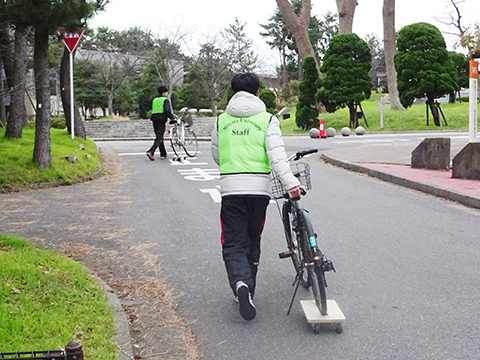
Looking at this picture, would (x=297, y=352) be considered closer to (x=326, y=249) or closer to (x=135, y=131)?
(x=326, y=249)

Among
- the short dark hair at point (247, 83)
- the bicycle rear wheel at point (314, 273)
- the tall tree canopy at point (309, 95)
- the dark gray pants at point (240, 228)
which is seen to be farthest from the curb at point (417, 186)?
the tall tree canopy at point (309, 95)

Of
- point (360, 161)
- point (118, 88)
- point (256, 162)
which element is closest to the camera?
point (256, 162)

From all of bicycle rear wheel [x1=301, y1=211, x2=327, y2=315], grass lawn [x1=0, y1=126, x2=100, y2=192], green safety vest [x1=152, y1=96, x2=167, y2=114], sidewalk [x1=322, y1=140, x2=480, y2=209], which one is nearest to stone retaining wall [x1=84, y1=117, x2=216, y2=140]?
sidewalk [x1=322, y1=140, x2=480, y2=209]

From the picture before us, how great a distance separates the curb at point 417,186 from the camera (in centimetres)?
913

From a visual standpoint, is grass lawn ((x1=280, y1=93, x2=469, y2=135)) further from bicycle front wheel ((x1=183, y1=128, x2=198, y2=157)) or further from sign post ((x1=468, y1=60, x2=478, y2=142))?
sign post ((x1=468, y1=60, x2=478, y2=142))

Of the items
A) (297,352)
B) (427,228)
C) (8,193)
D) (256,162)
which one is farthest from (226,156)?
(8,193)

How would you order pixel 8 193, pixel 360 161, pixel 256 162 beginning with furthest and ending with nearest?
pixel 360 161
pixel 8 193
pixel 256 162

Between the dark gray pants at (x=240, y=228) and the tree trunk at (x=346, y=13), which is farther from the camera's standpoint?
the tree trunk at (x=346, y=13)

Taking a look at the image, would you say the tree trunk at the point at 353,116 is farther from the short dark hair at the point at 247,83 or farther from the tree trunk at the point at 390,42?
the short dark hair at the point at 247,83

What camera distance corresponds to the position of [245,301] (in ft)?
13.9

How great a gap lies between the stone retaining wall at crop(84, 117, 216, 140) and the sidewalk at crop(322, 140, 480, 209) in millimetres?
19192

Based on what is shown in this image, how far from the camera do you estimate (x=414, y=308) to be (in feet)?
15.1

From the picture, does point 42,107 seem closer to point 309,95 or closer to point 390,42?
point 309,95

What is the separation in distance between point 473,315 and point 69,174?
9.46m
